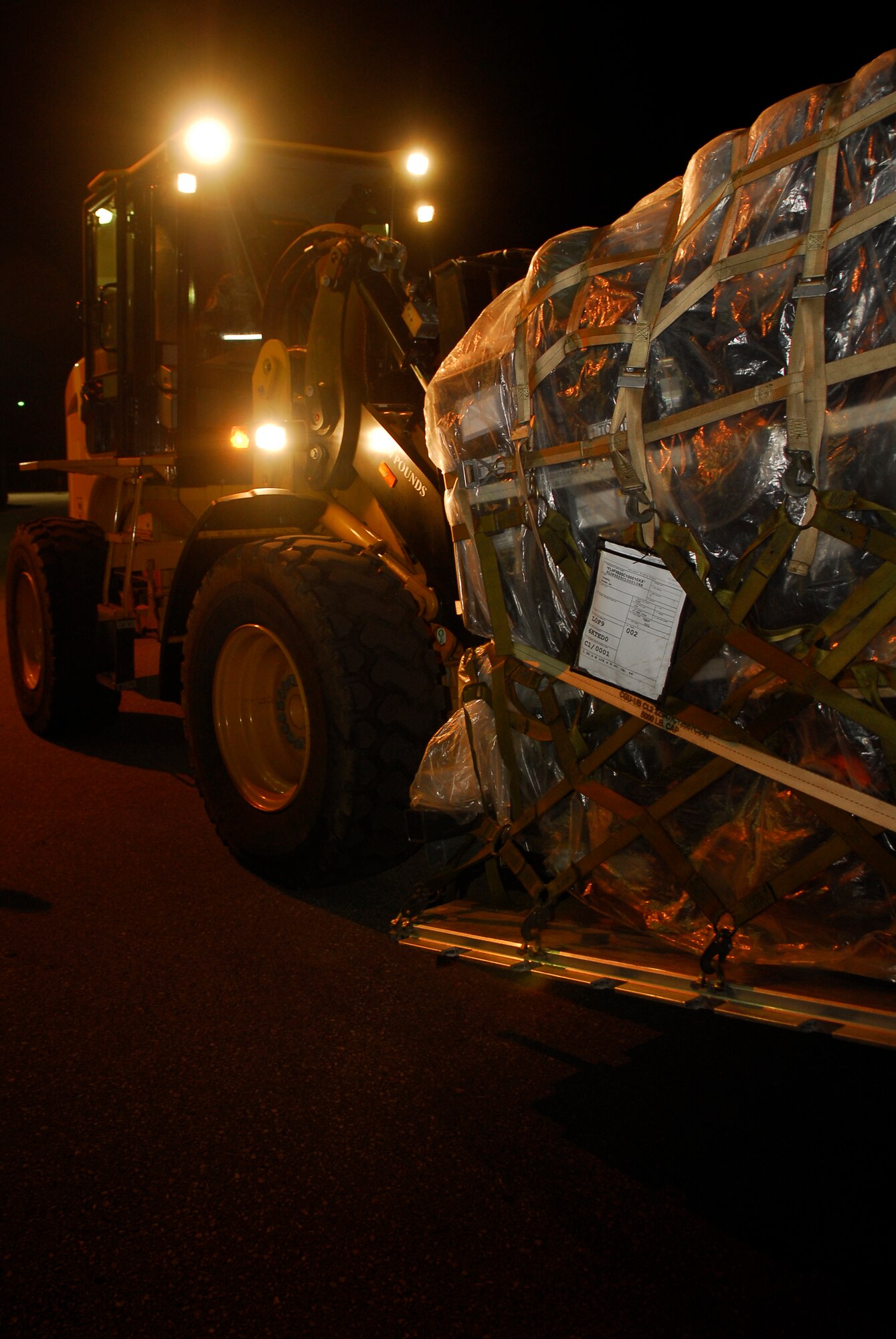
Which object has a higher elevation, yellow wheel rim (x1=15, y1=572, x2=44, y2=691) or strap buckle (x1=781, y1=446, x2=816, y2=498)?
strap buckle (x1=781, y1=446, x2=816, y2=498)

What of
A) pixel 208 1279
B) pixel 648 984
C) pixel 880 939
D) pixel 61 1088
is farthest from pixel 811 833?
pixel 61 1088

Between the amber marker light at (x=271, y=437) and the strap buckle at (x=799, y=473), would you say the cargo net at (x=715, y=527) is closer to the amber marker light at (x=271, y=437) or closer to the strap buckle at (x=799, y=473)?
the strap buckle at (x=799, y=473)

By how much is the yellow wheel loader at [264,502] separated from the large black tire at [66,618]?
1 centimetres

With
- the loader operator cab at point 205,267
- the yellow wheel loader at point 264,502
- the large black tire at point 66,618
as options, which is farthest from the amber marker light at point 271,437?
the large black tire at point 66,618

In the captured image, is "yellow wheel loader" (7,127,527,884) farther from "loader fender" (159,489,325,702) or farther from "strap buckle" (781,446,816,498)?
"strap buckle" (781,446,816,498)

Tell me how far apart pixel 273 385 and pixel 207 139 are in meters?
1.56

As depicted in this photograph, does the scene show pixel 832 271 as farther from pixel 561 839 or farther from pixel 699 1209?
pixel 699 1209

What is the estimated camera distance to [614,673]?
278 centimetres

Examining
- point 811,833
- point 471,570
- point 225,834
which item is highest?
point 471,570

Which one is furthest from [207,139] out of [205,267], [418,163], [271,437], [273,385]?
[271,437]

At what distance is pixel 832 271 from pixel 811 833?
1.24 m

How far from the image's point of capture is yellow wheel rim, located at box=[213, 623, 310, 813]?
4.46 meters

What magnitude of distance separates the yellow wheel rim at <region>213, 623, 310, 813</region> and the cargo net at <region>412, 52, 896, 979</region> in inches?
54.4

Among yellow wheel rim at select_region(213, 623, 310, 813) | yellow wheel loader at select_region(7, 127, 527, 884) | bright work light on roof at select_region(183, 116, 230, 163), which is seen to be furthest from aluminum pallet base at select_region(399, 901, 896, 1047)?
bright work light on roof at select_region(183, 116, 230, 163)
